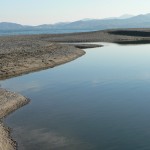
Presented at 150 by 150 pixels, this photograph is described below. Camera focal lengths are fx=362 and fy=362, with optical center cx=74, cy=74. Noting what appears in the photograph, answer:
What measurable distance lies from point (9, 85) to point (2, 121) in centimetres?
1521

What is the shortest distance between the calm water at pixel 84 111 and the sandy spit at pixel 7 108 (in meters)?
0.63

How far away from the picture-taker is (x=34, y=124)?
27.0 m

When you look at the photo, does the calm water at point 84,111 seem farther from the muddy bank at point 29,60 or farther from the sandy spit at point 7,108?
the muddy bank at point 29,60

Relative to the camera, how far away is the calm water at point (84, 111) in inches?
905

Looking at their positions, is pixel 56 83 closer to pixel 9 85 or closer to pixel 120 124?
pixel 9 85

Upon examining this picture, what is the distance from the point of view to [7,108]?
1199 inches

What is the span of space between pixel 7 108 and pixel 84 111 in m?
6.51

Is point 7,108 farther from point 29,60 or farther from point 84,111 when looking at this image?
point 29,60

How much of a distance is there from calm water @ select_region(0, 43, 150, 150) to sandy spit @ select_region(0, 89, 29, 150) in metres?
0.63

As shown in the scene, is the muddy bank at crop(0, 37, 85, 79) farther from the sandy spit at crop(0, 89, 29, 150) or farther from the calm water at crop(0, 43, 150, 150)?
the sandy spit at crop(0, 89, 29, 150)

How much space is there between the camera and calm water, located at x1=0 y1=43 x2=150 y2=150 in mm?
22984

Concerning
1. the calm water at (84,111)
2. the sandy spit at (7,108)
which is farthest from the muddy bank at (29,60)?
the sandy spit at (7,108)

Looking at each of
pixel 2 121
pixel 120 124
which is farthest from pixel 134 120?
pixel 2 121

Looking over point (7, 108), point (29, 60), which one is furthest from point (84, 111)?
point (29, 60)
